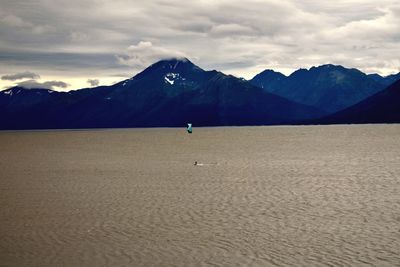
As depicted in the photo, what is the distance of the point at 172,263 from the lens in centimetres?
1862

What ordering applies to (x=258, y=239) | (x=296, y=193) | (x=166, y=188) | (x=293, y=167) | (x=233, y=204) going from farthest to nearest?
(x=293, y=167)
(x=166, y=188)
(x=296, y=193)
(x=233, y=204)
(x=258, y=239)

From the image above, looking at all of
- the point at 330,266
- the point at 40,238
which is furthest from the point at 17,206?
the point at 330,266

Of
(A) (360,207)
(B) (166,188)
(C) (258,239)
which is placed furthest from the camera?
(B) (166,188)

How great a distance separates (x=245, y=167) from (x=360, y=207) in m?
30.6

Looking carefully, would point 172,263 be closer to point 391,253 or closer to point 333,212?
point 391,253

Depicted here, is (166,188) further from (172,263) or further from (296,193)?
(172,263)

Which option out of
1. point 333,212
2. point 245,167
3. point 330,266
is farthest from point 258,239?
point 245,167

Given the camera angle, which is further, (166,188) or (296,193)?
(166,188)

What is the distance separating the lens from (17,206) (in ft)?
108

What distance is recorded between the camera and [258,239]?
22047 millimetres

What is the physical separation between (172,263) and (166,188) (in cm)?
2274

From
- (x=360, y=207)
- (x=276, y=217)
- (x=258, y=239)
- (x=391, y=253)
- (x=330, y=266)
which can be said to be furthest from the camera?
(x=360, y=207)

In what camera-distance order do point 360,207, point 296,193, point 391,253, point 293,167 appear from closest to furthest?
1. point 391,253
2. point 360,207
3. point 296,193
4. point 293,167

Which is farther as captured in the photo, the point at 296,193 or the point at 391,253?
the point at 296,193
